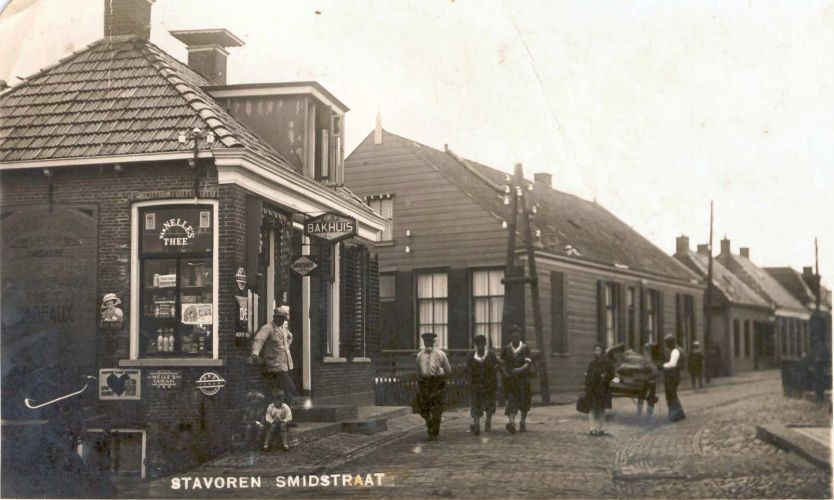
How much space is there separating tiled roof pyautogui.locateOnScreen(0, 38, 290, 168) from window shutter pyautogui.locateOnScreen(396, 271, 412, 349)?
6307 millimetres

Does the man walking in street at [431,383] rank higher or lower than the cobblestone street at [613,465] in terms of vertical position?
higher

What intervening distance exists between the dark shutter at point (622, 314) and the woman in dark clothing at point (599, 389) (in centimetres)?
728

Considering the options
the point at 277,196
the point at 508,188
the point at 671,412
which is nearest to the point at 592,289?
the point at 508,188

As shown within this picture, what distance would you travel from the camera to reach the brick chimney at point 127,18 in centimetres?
1053

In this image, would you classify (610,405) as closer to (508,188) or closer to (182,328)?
(508,188)

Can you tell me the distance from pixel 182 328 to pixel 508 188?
22.1ft

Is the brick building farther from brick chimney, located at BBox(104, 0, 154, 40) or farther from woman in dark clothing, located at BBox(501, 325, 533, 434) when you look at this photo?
woman in dark clothing, located at BBox(501, 325, 533, 434)

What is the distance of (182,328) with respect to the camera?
10.5m

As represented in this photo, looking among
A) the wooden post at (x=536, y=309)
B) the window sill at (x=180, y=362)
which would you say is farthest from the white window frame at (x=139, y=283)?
the wooden post at (x=536, y=309)

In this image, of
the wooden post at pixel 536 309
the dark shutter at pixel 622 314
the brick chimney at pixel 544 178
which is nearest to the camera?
the brick chimney at pixel 544 178

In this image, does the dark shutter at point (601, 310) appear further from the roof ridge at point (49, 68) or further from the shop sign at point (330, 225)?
the roof ridge at point (49, 68)

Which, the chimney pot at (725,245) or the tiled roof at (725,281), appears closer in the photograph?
the chimney pot at (725,245)

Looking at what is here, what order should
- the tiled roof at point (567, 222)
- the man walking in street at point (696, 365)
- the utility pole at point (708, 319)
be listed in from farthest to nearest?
the man walking in street at point (696, 365), the tiled roof at point (567, 222), the utility pole at point (708, 319)

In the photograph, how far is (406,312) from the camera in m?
17.4
